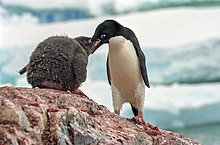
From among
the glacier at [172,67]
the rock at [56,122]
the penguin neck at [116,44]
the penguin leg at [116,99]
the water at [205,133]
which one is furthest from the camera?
the glacier at [172,67]

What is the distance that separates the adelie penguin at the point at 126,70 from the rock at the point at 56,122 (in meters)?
0.56

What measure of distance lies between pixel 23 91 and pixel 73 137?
0.97 feet

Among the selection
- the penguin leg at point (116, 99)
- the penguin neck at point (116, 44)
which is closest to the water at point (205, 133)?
the penguin leg at point (116, 99)

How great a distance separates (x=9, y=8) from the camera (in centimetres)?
902

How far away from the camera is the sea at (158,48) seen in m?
6.96

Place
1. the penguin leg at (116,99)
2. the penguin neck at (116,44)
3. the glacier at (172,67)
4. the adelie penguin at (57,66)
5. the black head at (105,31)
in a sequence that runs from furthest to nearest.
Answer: the glacier at (172,67), the penguin leg at (116,99), the penguin neck at (116,44), the black head at (105,31), the adelie penguin at (57,66)

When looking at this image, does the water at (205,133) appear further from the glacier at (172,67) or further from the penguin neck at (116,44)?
the penguin neck at (116,44)

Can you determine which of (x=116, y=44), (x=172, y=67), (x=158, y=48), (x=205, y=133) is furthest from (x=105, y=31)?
(x=158, y=48)

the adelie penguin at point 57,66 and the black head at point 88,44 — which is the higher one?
the black head at point 88,44

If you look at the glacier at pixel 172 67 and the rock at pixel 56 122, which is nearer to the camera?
the rock at pixel 56 122

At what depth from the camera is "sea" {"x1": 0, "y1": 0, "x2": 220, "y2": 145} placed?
22.8 ft

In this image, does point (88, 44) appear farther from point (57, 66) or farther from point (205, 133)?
point (205, 133)

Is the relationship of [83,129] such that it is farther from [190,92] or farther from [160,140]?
[190,92]

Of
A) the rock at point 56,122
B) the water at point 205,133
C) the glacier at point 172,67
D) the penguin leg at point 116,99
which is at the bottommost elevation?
the rock at point 56,122
